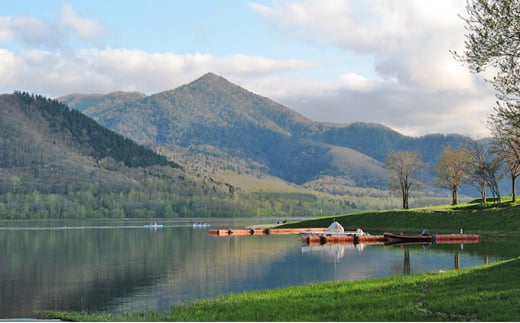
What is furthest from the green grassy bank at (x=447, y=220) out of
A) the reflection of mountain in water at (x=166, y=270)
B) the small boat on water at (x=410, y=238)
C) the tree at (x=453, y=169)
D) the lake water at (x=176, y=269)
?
the reflection of mountain in water at (x=166, y=270)

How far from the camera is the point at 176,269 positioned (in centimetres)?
7975

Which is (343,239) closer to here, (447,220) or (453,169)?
(447,220)

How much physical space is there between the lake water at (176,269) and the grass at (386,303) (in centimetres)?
1029

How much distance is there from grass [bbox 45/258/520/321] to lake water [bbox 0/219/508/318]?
33.8 feet

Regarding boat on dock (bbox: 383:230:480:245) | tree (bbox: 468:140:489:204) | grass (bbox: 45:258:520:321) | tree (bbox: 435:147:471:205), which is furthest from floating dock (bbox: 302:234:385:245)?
grass (bbox: 45:258:520:321)

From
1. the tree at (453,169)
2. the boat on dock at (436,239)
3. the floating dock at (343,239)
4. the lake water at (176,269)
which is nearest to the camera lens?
the lake water at (176,269)

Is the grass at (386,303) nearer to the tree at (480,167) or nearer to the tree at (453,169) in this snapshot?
the tree at (480,167)

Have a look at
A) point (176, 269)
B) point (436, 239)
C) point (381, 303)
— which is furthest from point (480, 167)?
point (381, 303)

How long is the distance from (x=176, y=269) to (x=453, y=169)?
11405cm

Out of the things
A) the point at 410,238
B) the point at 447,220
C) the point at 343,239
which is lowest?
the point at 343,239

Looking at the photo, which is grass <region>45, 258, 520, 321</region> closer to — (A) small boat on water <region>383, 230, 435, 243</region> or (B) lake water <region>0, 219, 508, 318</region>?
(B) lake water <region>0, 219, 508, 318</region>

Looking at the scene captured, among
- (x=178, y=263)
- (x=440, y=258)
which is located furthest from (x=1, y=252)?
(x=440, y=258)

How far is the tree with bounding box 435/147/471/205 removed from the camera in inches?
6831

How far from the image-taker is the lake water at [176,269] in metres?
55.3
